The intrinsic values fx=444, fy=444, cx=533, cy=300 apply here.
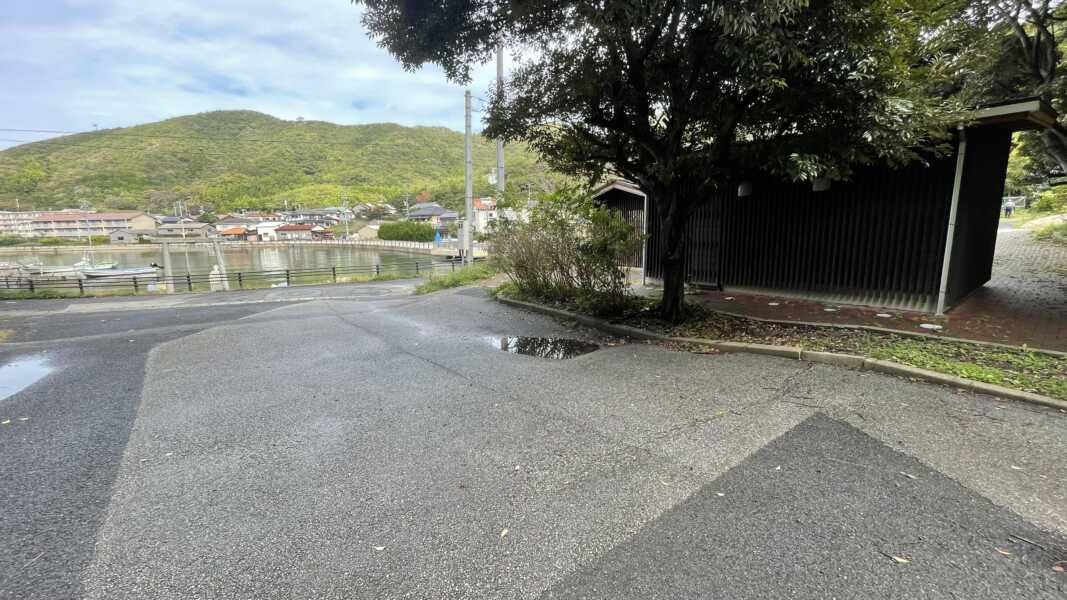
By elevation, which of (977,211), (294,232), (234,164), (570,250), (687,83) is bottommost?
(570,250)

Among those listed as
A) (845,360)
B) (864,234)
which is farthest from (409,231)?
(845,360)

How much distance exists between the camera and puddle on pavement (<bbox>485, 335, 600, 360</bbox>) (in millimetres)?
5535

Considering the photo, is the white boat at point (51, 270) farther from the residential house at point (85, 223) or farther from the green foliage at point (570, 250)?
the residential house at point (85, 223)

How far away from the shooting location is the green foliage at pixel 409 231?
197 feet

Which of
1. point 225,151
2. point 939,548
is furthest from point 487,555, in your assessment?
point 225,151

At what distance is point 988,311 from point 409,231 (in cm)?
6028

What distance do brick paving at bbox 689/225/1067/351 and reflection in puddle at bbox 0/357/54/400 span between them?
8.90 metres

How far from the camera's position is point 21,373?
5156mm

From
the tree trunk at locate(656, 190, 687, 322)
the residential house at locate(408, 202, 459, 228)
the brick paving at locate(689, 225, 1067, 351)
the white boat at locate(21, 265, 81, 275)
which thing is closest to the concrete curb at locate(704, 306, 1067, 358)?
the brick paving at locate(689, 225, 1067, 351)

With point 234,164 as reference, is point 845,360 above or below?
below

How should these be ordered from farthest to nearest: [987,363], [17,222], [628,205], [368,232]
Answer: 1. [368,232]
2. [17,222]
3. [628,205]
4. [987,363]

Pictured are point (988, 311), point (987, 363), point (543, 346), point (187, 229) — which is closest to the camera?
point (987, 363)

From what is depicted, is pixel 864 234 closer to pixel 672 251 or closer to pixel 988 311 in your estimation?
pixel 988 311

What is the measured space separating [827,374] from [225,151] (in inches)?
3054
